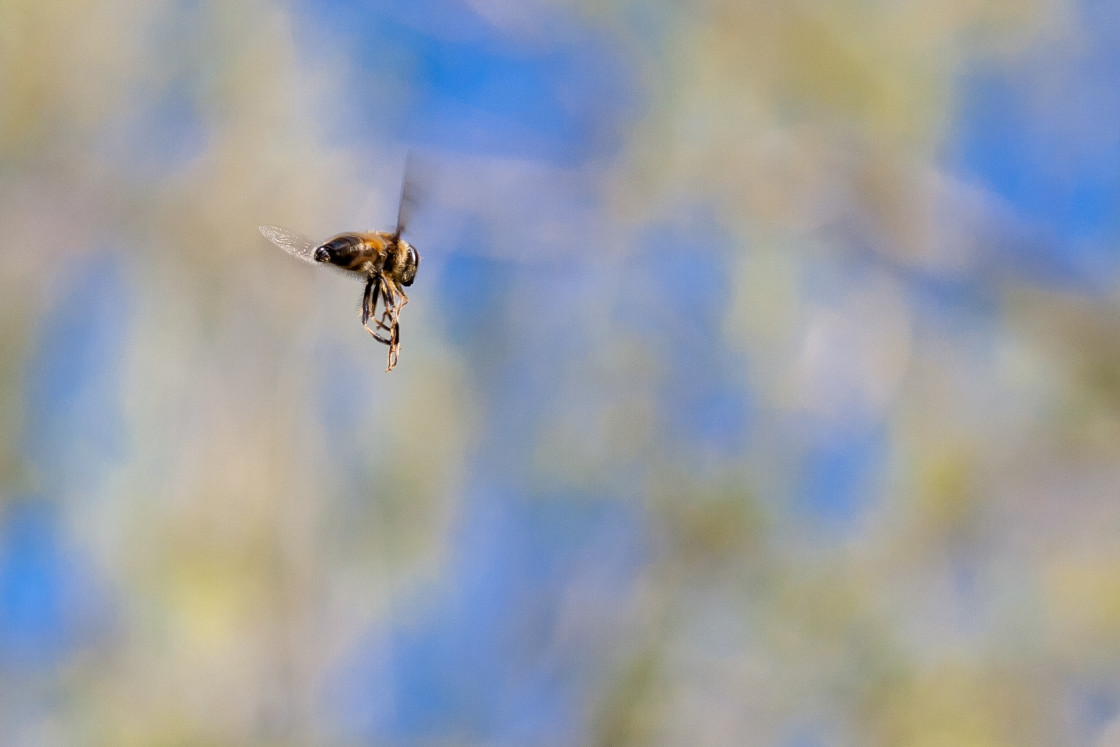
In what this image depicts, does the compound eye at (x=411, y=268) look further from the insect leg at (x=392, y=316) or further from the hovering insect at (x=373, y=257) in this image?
the insect leg at (x=392, y=316)

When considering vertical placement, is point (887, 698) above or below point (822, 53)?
below

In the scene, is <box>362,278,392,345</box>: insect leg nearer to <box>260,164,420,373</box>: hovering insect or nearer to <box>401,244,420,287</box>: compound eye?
<box>260,164,420,373</box>: hovering insect

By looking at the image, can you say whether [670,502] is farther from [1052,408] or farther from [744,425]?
[1052,408]

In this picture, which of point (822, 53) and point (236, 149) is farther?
point (236, 149)

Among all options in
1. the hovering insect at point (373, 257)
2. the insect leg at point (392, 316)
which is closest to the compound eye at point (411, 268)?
the hovering insect at point (373, 257)

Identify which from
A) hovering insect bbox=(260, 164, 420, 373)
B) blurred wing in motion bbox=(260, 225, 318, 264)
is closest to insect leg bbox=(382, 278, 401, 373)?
hovering insect bbox=(260, 164, 420, 373)

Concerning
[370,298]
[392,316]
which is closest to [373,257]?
[370,298]

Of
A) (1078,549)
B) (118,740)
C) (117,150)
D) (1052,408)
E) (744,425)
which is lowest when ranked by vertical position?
(118,740)

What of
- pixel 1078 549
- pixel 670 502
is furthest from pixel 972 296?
pixel 670 502
